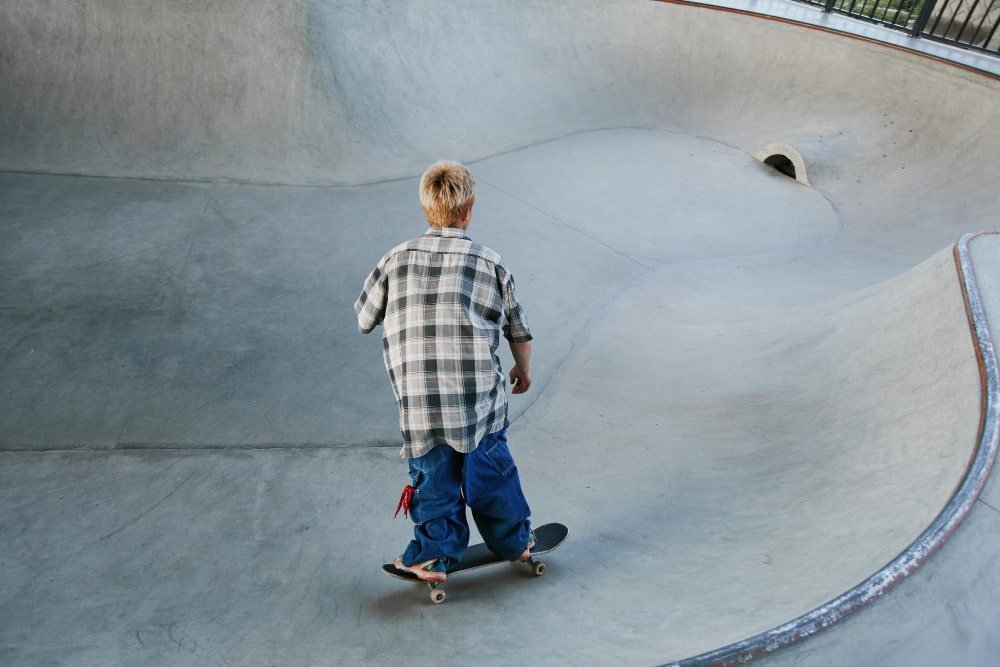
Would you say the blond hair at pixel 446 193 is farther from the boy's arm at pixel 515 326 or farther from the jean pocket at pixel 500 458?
the jean pocket at pixel 500 458

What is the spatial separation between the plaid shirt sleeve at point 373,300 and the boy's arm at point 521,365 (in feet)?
1.50

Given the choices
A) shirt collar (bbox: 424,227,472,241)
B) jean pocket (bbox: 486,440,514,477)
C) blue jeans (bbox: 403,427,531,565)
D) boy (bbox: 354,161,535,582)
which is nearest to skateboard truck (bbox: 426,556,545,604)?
blue jeans (bbox: 403,427,531,565)

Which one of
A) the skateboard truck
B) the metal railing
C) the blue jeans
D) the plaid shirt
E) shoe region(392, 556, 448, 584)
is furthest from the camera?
the metal railing

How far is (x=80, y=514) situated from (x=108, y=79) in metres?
5.21

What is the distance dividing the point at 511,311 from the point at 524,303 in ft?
9.41

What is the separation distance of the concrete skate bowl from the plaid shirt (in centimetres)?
77

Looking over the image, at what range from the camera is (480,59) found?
27.6 ft

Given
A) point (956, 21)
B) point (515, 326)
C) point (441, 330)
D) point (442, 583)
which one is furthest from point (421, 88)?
point (956, 21)

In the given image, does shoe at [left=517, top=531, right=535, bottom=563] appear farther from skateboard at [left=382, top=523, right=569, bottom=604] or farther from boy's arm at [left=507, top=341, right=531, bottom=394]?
boy's arm at [left=507, top=341, right=531, bottom=394]

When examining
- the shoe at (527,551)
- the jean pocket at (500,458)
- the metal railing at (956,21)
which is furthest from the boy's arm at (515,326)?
the metal railing at (956,21)

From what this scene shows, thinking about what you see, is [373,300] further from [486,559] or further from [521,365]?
[486,559]

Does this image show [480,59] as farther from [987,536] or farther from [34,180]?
[987,536]

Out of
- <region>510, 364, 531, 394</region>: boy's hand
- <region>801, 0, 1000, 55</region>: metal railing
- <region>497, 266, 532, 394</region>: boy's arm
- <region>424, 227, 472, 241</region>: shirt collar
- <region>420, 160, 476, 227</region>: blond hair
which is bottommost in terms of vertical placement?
<region>510, 364, 531, 394</region>: boy's hand

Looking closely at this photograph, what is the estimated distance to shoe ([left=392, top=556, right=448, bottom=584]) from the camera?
2348mm
